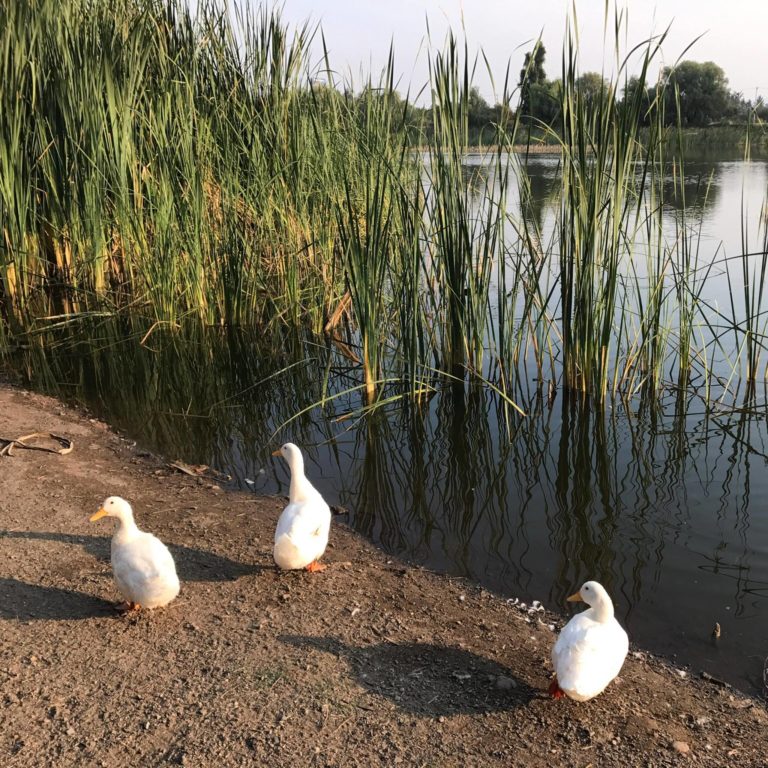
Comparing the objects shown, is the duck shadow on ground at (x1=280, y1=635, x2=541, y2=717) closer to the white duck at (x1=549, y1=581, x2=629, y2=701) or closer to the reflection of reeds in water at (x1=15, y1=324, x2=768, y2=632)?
the white duck at (x1=549, y1=581, x2=629, y2=701)

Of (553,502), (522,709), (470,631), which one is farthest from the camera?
(553,502)

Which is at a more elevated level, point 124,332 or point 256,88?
point 256,88

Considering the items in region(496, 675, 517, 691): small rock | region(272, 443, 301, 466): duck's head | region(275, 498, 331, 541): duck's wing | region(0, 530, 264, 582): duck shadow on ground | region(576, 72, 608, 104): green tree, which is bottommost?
region(496, 675, 517, 691): small rock

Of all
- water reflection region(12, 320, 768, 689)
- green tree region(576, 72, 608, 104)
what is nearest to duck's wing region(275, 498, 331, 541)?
water reflection region(12, 320, 768, 689)

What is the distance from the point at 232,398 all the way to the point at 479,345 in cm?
198

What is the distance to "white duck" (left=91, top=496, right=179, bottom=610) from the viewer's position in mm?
3041

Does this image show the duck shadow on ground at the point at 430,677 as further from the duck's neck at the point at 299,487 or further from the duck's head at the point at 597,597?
the duck's neck at the point at 299,487

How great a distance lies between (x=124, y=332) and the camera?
7406 millimetres

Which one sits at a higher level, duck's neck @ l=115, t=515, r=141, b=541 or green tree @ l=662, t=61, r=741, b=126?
green tree @ l=662, t=61, r=741, b=126

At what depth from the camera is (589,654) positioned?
2.60 m

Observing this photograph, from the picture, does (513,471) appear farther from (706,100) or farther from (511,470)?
(706,100)

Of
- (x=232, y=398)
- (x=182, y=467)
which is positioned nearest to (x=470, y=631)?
(x=182, y=467)

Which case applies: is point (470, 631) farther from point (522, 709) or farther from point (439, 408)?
point (439, 408)

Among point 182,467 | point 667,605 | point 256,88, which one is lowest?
point 667,605
